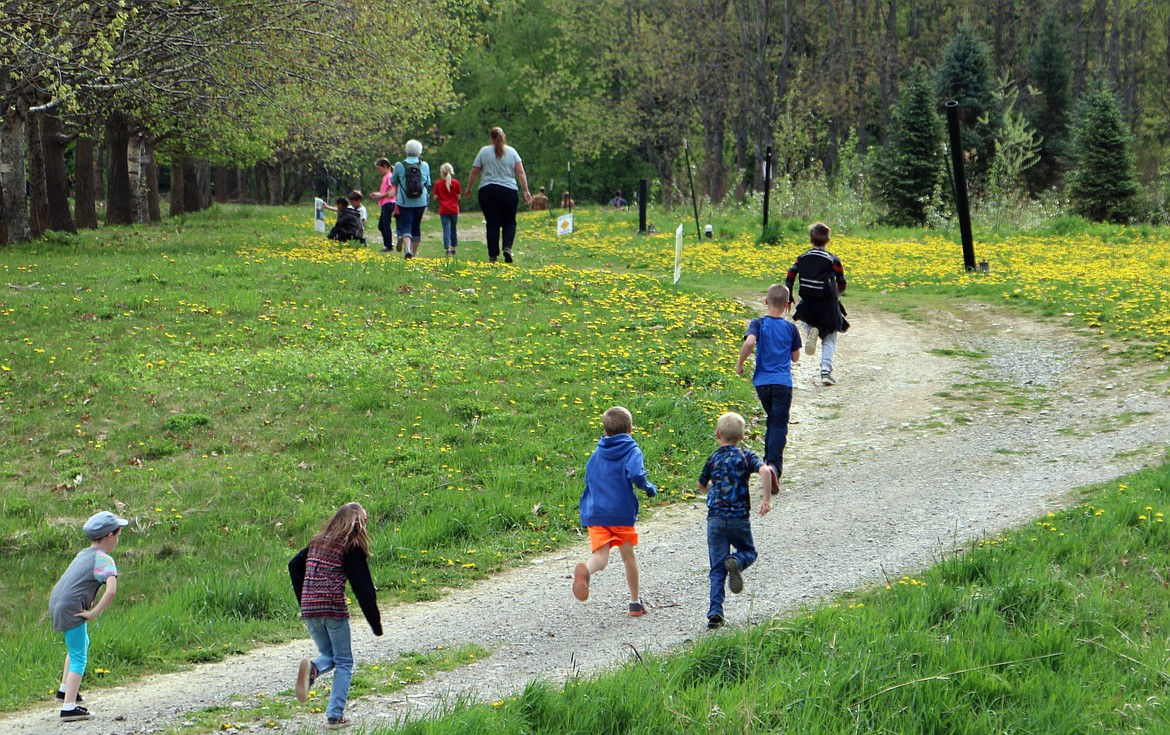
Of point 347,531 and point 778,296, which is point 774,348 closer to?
point 778,296

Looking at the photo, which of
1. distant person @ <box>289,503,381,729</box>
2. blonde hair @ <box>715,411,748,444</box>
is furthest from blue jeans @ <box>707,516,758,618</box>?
distant person @ <box>289,503,381,729</box>

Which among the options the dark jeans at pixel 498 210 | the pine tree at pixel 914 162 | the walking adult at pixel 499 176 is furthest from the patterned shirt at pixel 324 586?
the pine tree at pixel 914 162

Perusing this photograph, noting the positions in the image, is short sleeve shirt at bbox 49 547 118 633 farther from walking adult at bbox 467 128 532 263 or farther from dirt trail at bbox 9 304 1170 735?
walking adult at bbox 467 128 532 263

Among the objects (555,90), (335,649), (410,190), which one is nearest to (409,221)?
(410,190)

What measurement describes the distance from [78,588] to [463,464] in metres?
4.55

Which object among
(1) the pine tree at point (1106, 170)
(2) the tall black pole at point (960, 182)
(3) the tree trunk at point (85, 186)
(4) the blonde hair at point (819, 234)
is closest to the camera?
(4) the blonde hair at point (819, 234)

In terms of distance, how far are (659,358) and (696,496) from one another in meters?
3.66

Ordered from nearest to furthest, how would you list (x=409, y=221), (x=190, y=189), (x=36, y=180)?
(x=409, y=221) < (x=36, y=180) < (x=190, y=189)

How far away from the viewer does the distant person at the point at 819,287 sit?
39.1ft

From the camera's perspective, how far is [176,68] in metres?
19.7

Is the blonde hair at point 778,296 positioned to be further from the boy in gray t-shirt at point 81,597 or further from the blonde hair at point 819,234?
the boy in gray t-shirt at point 81,597

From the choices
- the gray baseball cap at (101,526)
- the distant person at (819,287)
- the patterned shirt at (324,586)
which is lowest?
the patterned shirt at (324,586)

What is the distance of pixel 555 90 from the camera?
57781 mm

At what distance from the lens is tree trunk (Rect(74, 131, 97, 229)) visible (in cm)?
2693
